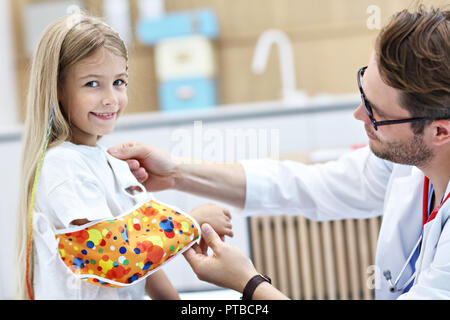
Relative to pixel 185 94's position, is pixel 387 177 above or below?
below

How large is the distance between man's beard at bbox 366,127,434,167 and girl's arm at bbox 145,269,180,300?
0.46m

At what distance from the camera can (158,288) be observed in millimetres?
1024

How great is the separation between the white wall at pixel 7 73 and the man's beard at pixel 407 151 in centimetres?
250

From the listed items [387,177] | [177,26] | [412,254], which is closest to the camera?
[412,254]

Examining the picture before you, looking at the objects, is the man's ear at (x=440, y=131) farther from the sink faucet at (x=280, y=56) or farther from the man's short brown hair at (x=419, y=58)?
the sink faucet at (x=280, y=56)

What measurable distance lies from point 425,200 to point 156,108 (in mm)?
1880

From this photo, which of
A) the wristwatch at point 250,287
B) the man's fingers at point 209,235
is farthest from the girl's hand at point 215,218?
the wristwatch at point 250,287

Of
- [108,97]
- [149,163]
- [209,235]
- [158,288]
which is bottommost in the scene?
[158,288]

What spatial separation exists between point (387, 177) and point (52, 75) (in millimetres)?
726

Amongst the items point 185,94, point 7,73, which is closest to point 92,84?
point 185,94

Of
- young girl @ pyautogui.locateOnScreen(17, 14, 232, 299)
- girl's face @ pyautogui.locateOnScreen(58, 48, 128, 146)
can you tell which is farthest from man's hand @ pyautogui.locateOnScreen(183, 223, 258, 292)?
girl's face @ pyautogui.locateOnScreen(58, 48, 128, 146)

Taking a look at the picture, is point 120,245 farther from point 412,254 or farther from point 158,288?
point 412,254

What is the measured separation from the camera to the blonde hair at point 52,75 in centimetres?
79

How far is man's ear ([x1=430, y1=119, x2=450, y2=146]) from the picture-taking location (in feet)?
2.70
